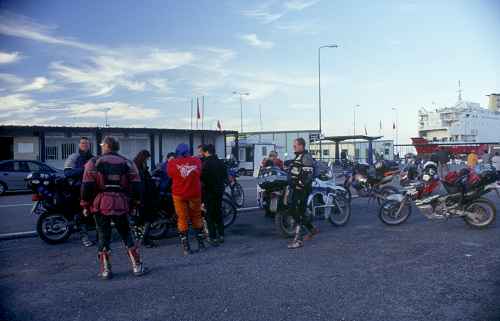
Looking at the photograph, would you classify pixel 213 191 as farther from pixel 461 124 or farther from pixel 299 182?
pixel 461 124

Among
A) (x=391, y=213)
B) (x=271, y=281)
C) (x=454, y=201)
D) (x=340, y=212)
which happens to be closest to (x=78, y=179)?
(x=271, y=281)

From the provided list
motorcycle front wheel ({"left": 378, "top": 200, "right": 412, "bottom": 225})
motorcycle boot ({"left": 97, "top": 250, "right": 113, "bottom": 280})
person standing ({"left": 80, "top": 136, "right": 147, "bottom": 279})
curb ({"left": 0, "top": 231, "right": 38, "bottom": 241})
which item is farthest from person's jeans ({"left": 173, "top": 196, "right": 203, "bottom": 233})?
motorcycle front wheel ({"left": 378, "top": 200, "right": 412, "bottom": 225})

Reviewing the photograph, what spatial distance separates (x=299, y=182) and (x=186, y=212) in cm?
200

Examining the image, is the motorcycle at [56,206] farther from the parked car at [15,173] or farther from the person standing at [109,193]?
the parked car at [15,173]

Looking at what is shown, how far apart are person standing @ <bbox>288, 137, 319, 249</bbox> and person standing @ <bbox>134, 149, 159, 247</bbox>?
258 centimetres

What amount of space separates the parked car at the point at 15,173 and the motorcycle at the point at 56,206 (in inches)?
394

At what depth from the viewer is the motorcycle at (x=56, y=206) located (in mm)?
7363

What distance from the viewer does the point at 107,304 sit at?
4.40 m

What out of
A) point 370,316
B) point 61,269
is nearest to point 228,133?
point 61,269

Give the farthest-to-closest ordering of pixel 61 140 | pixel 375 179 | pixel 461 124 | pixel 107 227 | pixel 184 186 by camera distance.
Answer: pixel 461 124 < pixel 61 140 < pixel 375 179 < pixel 184 186 < pixel 107 227

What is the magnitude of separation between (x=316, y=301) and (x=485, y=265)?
2.93 metres

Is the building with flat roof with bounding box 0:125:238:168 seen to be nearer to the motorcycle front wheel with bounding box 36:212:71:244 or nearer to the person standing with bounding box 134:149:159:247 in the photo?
the motorcycle front wheel with bounding box 36:212:71:244

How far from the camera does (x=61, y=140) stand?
25531mm

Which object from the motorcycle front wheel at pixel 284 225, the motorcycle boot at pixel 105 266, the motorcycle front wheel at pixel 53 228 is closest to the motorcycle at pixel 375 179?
the motorcycle front wheel at pixel 284 225
